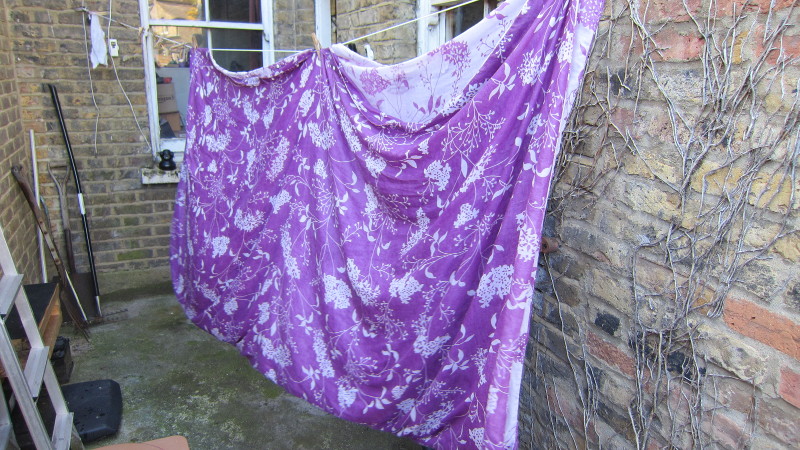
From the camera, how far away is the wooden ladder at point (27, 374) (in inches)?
74.8

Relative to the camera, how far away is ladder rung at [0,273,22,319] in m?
1.98

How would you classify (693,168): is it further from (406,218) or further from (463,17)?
(463,17)

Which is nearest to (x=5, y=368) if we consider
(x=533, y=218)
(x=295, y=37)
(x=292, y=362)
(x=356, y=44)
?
(x=292, y=362)

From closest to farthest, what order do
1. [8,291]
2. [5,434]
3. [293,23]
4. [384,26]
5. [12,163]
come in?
[5,434], [8,291], [384,26], [12,163], [293,23]

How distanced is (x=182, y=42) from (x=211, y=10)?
1.16 feet

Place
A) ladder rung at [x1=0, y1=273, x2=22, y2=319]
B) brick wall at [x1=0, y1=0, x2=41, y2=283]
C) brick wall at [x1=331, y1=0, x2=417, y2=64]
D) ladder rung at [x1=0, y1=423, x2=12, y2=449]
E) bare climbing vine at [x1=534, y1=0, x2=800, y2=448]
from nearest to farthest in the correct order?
bare climbing vine at [x1=534, y1=0, x2=800, y2=448] → ladder rung at [x1=0, y1=423, x2=12, y2=449] → ladder rung at [x1=0, y1=273, x2=22, y2=319] → brick wall at [x1=331, y1=0, x2=417, y2=64] → brick wall at [x1=0, y1=0, x2=41, y2=283]

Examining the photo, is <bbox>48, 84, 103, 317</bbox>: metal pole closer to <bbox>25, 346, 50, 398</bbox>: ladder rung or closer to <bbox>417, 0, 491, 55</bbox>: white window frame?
<bbox>25, 346, 50, 398</bbox>: ladder rung

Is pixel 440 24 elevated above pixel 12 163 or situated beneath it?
elevated above

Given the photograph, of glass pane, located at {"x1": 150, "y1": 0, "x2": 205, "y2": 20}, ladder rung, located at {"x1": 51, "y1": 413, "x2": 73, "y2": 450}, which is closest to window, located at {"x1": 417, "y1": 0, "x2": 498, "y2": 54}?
glass pane, located at {"x1": 150, "y1": 0, "x2": 205, "y2": 20}

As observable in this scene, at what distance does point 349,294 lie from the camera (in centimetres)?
222

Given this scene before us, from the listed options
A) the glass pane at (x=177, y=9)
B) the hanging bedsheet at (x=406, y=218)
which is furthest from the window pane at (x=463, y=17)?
the glass pane at (x=177, y=9)

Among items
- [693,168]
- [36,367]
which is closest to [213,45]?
[36,367]

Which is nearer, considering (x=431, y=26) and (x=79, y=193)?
(x=431, y=26)

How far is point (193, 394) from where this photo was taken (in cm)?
320
